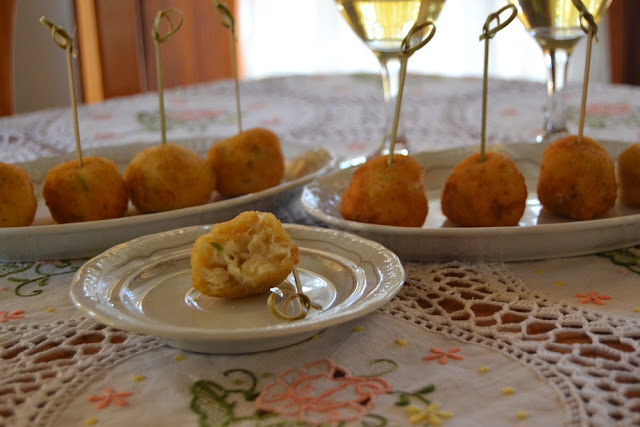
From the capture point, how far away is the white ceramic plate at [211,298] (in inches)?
21.3

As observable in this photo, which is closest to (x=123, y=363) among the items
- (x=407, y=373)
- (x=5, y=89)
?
(x=407, y=373)

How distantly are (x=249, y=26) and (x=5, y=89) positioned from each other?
184 centimetres

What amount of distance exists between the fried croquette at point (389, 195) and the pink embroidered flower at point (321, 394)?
0.28 metres

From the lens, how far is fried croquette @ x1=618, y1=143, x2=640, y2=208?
2.87 feet

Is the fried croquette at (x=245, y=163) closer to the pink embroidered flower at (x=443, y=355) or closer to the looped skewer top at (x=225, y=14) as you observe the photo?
the looped skewer top at (x=225, y=14)

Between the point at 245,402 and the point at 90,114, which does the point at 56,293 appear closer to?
the point at 245,402

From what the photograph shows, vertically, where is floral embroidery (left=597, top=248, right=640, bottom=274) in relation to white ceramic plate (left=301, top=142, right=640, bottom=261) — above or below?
below

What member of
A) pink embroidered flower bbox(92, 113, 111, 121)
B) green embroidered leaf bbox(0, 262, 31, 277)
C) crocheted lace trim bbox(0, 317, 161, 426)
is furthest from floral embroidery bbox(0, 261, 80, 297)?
pink embroidered flower bbox(92, 113, 111, 121)

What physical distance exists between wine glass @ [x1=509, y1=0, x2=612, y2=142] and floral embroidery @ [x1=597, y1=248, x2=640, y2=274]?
0.36 metres

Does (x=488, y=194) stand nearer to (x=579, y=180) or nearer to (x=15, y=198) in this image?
(x=579, y=180)

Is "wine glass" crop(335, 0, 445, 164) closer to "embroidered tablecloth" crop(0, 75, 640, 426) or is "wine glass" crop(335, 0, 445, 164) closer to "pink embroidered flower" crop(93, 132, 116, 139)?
"embroidered tablecloth" crop(0, 75, 640, 426)

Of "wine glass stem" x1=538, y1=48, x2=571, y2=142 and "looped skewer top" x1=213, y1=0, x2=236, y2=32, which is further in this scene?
"wine glass stem" x1=538, y1=48, x2=571, y2=142

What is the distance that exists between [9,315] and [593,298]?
555 millimetres

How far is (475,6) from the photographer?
3.54m
